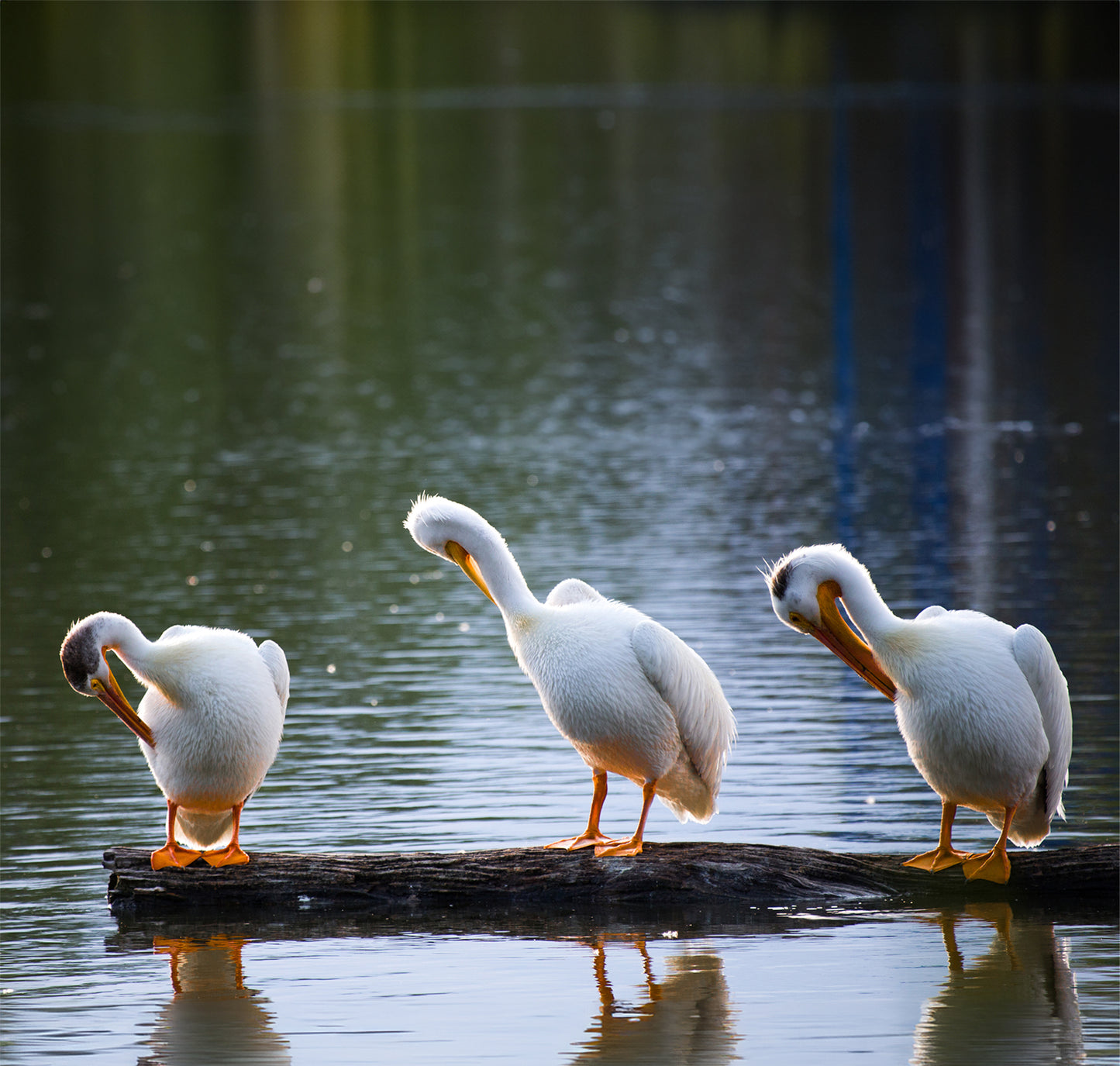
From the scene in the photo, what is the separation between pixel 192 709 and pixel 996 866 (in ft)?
11.3

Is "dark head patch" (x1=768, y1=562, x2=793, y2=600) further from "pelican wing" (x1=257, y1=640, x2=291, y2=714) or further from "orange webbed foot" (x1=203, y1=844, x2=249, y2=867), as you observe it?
"orange webbed foot" (x1=203, y1=844, x2=249, y2=867)

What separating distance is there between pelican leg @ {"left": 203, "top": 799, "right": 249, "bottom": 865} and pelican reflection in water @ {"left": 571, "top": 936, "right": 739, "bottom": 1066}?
1.65 metres

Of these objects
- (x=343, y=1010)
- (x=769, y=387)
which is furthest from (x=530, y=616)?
(x=769, y=387)

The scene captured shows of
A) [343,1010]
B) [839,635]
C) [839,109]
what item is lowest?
[343,1010]

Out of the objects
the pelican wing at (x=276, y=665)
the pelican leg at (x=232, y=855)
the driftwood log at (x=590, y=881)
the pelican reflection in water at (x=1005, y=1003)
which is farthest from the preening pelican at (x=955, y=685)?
the pelican leg at (x=232, y=855)

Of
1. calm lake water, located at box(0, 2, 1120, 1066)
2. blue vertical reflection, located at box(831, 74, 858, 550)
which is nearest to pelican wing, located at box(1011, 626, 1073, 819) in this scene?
calm lake water, located at box(0, 2, 1120, 1066)

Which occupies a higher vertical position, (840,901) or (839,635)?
(839,635)

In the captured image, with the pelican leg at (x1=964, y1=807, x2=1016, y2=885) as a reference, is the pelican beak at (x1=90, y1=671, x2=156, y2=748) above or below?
above

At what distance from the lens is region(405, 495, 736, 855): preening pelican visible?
330 inches

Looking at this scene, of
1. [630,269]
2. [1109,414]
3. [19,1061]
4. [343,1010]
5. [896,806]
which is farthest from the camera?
[630,269]

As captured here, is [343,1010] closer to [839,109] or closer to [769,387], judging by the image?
[769,387]

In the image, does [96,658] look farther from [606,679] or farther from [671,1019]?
[671,1019]

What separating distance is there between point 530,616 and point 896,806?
2.47 m

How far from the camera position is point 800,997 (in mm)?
7574
